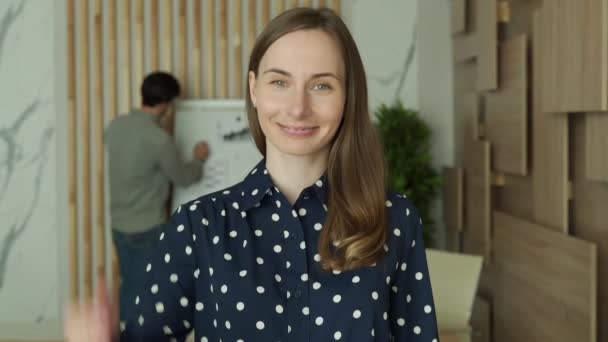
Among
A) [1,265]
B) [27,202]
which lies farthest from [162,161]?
[1,265]

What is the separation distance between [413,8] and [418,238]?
149 inches

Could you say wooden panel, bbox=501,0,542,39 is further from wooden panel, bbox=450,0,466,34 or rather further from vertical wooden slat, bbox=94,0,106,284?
vertical wooden slat, bbox=94,0,106,284

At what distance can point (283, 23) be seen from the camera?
4.50ft

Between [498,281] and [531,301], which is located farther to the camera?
[498,281]

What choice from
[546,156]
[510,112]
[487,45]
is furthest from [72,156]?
[546,156]

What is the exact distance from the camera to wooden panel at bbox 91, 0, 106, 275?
16.3 feet

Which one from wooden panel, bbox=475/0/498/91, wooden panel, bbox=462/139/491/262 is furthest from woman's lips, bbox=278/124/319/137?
wooden panel, bbox=462/139/491/262

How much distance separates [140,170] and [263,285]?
3239mm

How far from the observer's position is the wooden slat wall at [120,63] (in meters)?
4.98

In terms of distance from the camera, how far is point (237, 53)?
5035 mm

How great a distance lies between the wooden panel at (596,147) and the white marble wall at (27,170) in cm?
355

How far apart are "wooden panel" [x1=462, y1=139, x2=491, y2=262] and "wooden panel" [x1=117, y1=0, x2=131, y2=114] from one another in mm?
2244

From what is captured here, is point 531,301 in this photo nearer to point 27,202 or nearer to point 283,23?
point 283,23

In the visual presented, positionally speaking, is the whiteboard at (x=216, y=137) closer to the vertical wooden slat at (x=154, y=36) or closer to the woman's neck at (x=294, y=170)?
the vertical wooden slat at (x=154, y=36)
